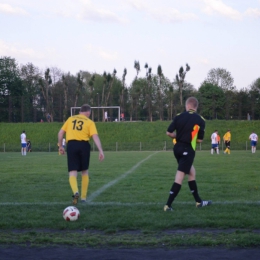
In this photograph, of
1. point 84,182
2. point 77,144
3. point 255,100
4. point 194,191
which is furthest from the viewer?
point 255,100

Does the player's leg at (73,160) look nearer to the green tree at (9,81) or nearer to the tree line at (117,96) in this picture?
the tree line at (117,96)

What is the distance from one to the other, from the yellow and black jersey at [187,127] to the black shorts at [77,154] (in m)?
1.65

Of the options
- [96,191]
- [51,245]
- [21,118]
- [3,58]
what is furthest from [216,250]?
[3,58]

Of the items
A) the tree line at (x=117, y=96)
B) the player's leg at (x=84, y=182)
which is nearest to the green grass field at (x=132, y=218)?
the player's leg at (x=84, y=182)

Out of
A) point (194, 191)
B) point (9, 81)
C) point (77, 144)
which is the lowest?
point (194, 191)

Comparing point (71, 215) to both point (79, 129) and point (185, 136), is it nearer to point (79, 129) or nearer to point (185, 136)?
point (79, 129)

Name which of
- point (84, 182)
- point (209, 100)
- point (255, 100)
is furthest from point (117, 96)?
point (84, 182)

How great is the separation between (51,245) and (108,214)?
1.79 m

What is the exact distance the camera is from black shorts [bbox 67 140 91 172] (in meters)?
8.28

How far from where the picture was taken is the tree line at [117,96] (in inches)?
2826

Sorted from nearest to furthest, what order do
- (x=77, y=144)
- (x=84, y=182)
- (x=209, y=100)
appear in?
1. (x=77, y=144)
2. (x=84, y=182)
3. (x=209, y=100)

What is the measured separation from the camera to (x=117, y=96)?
303 ft

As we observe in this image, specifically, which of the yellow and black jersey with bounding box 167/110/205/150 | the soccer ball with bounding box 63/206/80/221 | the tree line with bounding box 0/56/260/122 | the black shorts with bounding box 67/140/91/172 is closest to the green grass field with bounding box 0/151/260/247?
the soccer ball with bounding box 63/206/80/221

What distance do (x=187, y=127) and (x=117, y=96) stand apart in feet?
279
